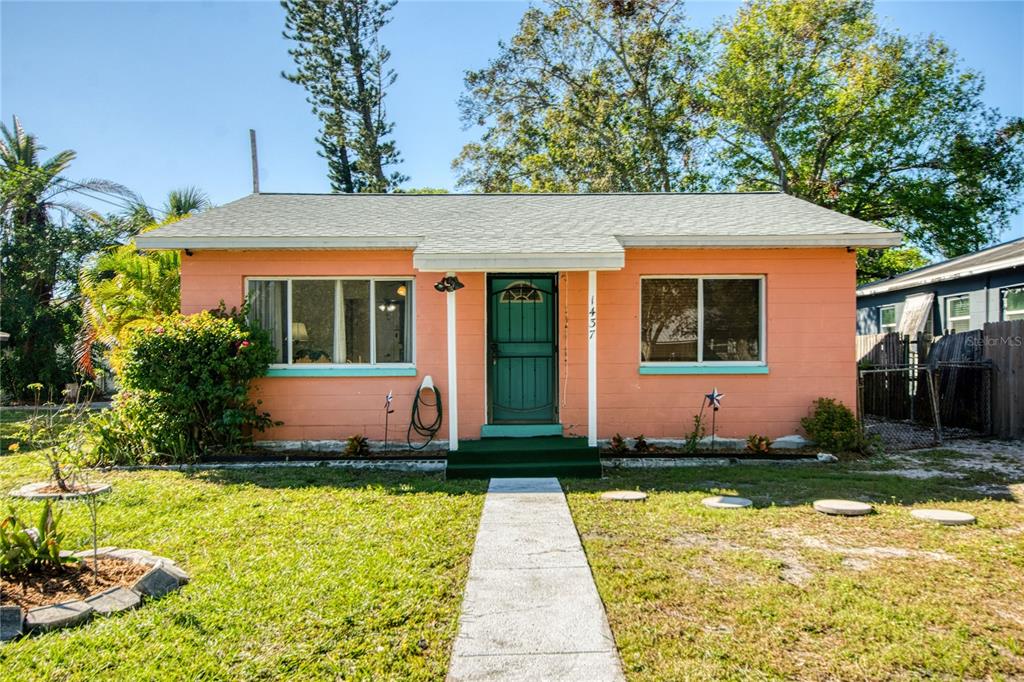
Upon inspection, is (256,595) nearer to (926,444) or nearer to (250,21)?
(926,444)

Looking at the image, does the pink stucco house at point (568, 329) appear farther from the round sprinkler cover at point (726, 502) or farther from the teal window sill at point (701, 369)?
the round sprinkler cover at point (726, 502)

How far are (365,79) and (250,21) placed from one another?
10.0 metres

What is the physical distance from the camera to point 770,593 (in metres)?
3.80

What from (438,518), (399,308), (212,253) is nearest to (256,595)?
(438,518)

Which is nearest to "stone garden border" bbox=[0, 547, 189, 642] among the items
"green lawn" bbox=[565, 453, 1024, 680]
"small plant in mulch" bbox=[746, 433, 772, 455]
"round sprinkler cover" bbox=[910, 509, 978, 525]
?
"green lawn" bbox=[565, 453, 1024, 680]

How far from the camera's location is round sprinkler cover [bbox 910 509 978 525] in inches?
208

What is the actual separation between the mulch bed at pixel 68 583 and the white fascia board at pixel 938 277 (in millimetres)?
13687

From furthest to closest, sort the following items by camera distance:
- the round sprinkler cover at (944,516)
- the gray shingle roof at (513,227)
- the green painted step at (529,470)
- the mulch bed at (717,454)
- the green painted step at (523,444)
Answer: the mulch bed at (717,454)
the gray shingle roof at (513,227)
the green painted step at (523,444)
the green painted step at (529,470)
the round sprinkler cover at (944,516)

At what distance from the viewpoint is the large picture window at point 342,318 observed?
863 centimetres

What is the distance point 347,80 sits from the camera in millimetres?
24234

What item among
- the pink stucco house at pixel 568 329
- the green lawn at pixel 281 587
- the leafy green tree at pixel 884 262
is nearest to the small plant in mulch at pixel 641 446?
the pink stucco house at pixel 568 329

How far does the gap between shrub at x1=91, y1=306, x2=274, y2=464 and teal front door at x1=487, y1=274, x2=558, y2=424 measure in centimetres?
305

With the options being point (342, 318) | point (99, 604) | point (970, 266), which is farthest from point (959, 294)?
point (99, 604)

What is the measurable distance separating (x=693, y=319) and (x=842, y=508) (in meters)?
3.58
